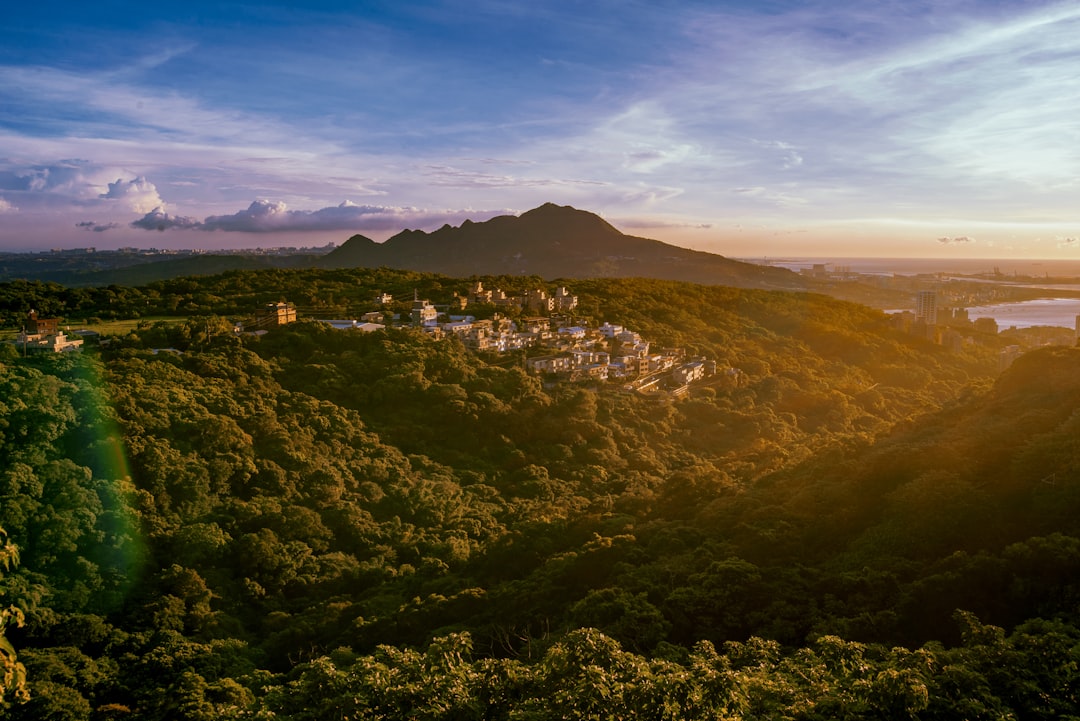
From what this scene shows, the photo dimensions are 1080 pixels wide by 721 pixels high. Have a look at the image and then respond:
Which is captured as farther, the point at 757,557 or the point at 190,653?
the point at 757,557

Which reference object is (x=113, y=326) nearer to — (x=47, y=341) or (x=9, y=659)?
(x=47, y=341)

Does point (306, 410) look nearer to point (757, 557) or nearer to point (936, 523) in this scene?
point (757, 557)

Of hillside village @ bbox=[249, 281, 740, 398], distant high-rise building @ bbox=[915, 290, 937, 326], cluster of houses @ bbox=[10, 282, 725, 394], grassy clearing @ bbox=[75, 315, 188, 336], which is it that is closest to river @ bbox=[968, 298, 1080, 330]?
distant high-rise building @ bbox=[915, 290, 937, 326]

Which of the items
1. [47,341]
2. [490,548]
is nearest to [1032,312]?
[490,548]

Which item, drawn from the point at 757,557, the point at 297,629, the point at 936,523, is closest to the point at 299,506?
the point at 297,629

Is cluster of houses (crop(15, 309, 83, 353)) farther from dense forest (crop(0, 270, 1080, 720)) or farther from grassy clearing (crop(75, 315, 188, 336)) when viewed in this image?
grassy clearing (crop(75, 315, 188, 336))
